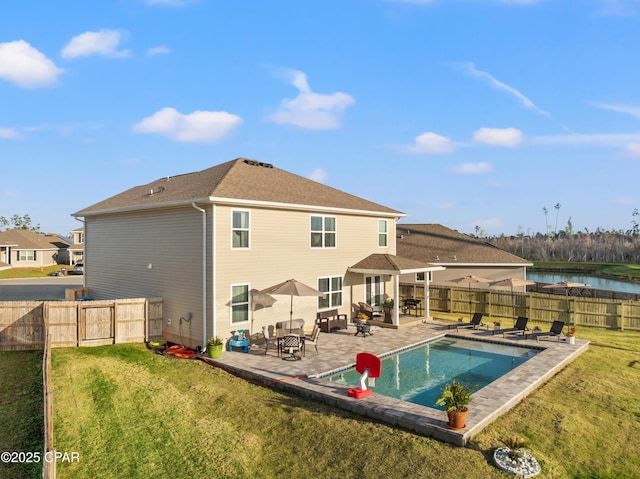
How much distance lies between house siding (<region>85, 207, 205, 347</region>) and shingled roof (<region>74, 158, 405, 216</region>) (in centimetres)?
71

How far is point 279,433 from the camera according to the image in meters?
8.60

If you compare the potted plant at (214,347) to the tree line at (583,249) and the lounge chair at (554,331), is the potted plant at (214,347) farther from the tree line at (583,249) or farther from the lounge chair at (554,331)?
the tree line at (583,249)

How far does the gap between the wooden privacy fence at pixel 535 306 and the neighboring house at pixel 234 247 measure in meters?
3.99

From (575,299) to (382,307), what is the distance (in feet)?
31.5

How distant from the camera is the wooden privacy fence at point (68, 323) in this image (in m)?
14.8

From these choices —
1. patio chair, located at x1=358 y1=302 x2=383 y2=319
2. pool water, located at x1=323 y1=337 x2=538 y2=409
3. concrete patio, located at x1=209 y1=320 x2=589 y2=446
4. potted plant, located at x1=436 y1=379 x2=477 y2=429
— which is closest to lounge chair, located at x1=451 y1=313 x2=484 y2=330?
concrete patio, located at x1=209 y1=320 x2=589 y2=446

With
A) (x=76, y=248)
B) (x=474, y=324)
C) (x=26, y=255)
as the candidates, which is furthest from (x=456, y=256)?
(x=26, y=255)

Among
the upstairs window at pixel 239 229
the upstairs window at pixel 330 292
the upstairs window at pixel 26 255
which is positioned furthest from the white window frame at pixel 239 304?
the upstairs window at pixel 26 255

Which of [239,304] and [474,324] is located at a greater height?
[239,304]

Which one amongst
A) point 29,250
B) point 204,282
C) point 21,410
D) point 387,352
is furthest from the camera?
point 29,250

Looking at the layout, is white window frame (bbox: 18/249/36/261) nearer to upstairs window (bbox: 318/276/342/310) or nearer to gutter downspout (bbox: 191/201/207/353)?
upstairs window (bbox: 318/276/342/310)

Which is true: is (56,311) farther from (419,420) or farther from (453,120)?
(453,120)

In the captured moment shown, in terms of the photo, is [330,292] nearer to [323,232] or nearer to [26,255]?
[323,232]

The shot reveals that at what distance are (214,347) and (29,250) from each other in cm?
5698
